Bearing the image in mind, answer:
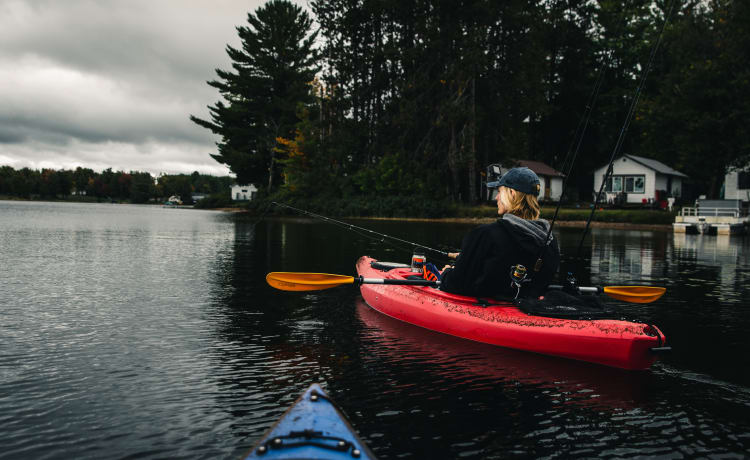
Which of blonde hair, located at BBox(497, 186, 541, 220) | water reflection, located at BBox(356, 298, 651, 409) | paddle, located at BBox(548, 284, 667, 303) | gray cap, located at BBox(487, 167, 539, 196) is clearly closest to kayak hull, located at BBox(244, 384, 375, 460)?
water reflection, located at BBox(356, 298, 651, 409)

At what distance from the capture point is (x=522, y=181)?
20.9 ft

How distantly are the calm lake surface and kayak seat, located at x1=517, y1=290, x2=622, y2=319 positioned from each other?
597 millimetres

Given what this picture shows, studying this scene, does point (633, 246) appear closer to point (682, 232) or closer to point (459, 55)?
point (682, 232)

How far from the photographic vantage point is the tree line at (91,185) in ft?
440

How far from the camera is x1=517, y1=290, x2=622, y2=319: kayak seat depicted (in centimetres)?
604

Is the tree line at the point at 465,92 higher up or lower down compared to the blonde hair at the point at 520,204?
higher up

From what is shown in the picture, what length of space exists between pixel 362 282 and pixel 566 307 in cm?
277

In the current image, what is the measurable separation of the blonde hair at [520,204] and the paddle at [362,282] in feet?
5.51

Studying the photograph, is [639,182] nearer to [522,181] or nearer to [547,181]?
[547,181]

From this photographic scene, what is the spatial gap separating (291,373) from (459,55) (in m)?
40.7

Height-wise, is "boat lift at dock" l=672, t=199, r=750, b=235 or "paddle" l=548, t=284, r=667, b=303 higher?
"boat lift at dock" l=672, t=199, r=750, b=235

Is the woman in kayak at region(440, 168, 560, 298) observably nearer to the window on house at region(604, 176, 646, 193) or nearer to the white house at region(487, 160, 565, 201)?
the white house at region(487, 160, 565, 201)

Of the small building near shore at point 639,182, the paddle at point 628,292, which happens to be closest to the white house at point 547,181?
the small building near shore at point 639,182

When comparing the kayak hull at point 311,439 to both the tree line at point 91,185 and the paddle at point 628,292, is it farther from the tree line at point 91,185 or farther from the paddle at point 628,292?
the tree line at point 91,185
